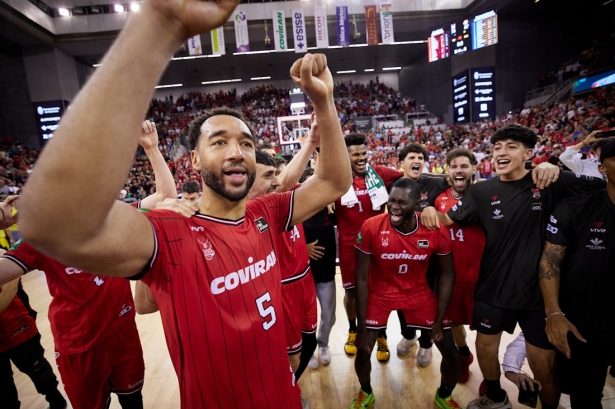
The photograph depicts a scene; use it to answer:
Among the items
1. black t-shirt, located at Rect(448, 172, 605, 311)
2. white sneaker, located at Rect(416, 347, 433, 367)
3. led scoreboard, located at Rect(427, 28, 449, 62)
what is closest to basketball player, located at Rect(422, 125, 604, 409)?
black t-shirt, located at Rect(448, 172, 605, 311)

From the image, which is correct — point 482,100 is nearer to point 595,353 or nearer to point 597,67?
point 597,67

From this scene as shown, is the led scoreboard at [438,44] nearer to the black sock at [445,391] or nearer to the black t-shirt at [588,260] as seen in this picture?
the black t-shirt at [588,260]

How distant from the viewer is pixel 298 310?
8.93 feet

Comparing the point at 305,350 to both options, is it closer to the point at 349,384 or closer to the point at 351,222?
the point at 349,384

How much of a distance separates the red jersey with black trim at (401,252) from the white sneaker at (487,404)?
1004 mm

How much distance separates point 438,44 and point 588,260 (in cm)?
1764

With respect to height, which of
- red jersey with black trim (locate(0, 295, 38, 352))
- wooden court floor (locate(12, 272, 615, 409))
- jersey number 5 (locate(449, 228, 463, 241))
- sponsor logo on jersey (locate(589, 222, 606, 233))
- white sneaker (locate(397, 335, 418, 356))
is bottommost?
wooden court floor (locate(12, 272, 615, 409))

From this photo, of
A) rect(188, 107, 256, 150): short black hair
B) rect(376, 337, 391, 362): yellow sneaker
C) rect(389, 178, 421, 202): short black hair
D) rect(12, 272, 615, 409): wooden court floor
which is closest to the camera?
rect(188, 107, 256, 150): short black hair

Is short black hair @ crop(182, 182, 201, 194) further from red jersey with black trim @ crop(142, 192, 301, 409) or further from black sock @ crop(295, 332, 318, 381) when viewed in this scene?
red jersey with black trim @ crop(142, 192, 301, 409)

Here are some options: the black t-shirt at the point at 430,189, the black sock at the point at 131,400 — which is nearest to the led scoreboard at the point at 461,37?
the black t-shirt at the point at 430,189

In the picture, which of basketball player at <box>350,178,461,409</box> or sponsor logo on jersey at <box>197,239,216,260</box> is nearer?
sponsor logo on jersey at <box>197,239,216,260</box>

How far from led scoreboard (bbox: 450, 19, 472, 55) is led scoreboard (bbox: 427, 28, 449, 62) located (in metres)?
0.36

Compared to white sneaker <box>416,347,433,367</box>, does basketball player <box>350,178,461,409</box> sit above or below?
above

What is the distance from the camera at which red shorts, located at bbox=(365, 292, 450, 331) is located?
2676mm
